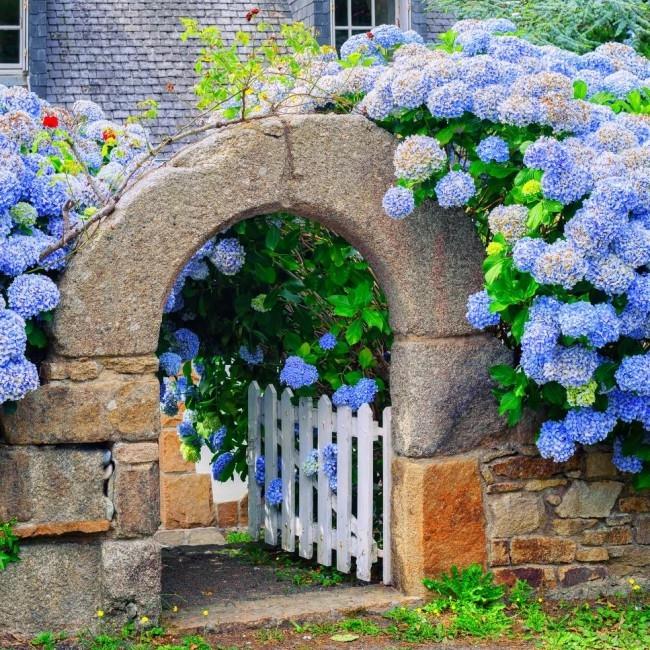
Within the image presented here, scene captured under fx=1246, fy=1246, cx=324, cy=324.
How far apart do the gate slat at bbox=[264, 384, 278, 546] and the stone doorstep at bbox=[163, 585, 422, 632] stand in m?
1.15

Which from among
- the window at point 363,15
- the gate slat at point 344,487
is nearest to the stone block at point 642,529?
the gate slat at point 344,487

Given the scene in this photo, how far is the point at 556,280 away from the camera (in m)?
4.73

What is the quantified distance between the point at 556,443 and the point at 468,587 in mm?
827

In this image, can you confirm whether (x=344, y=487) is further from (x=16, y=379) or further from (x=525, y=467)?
(x=16, y=379)

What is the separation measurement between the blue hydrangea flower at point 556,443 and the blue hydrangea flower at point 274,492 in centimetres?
194

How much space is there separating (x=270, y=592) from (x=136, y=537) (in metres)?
1.02

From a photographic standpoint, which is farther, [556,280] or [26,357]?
[26,357]

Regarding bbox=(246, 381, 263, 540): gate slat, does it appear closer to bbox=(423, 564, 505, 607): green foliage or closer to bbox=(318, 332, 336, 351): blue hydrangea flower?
bbox=(318, 332, 336, 351): blue hydrangea flower

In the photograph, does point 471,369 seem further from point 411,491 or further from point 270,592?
point 270,592

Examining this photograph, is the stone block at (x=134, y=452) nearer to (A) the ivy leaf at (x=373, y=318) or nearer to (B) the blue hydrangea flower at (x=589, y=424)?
(A) the ivy leaf at (x=373, y=318)

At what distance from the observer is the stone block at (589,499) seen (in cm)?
574

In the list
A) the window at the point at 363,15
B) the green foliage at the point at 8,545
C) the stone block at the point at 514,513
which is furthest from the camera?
the window at the point at 363,15

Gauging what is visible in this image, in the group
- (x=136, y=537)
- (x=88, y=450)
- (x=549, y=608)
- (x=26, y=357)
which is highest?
(x=26, y=357)

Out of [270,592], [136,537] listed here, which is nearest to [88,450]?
[136,537]
